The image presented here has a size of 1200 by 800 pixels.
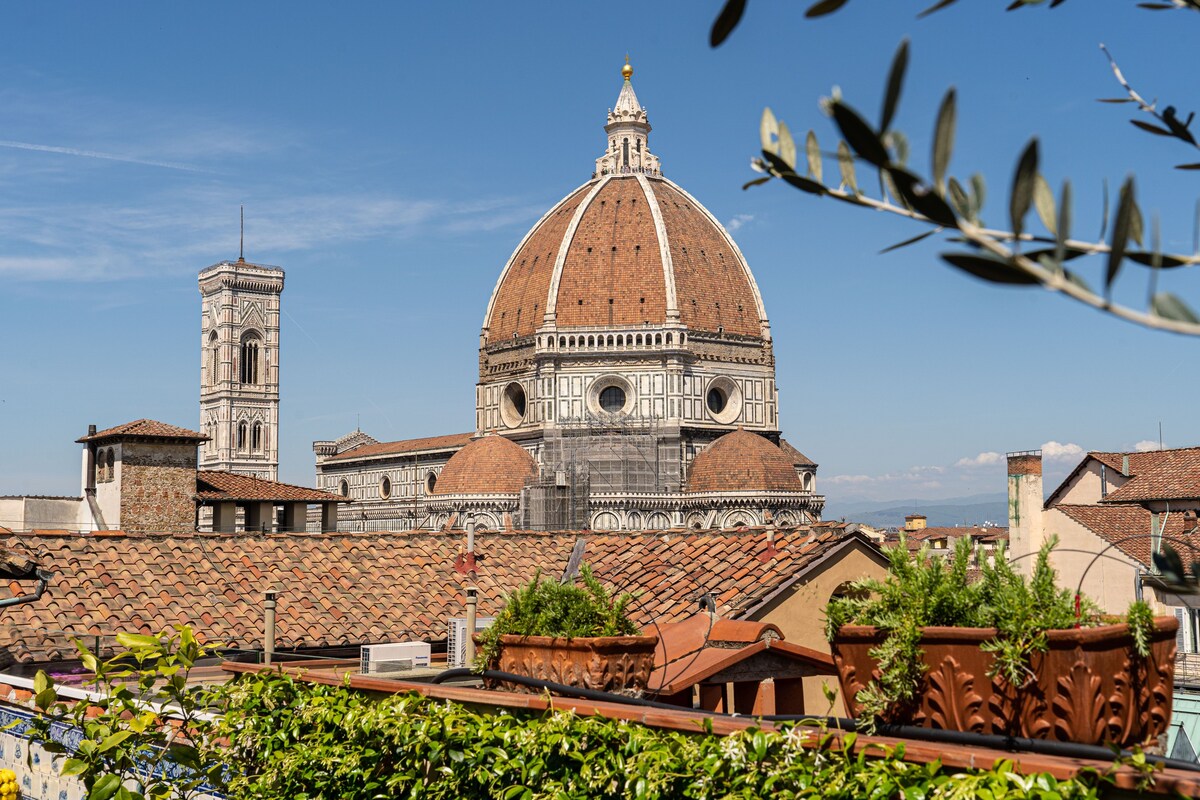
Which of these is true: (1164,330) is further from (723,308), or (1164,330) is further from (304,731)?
(723,308)

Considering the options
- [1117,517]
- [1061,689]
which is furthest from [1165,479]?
[1061,689]

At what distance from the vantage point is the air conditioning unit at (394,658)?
725 centimetres

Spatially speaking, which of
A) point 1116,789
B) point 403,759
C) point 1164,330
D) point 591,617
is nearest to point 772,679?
point 591,617

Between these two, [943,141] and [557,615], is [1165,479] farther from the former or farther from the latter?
[943,141]

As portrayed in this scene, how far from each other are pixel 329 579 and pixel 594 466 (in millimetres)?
48320

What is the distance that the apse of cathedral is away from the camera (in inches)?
2309

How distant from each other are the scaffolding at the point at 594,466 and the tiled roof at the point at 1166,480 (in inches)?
1280

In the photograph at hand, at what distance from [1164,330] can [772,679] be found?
448 centimetres

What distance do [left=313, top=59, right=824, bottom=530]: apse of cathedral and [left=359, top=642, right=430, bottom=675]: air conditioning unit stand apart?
4880cm

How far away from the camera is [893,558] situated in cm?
352

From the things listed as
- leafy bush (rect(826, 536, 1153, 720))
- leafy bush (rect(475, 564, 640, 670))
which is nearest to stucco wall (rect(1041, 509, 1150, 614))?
leafy bush (rect(475, 564, 640, 670))

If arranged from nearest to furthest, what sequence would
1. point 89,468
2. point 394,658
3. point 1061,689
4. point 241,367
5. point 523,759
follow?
point 1061,689
point 523,759
point 394,658
point 89,468
point 241,367

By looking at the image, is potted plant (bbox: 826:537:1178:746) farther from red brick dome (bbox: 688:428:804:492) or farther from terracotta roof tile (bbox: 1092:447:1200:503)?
red brick dome (bbox: 688:428:804:492)

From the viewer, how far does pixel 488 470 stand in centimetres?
6022
